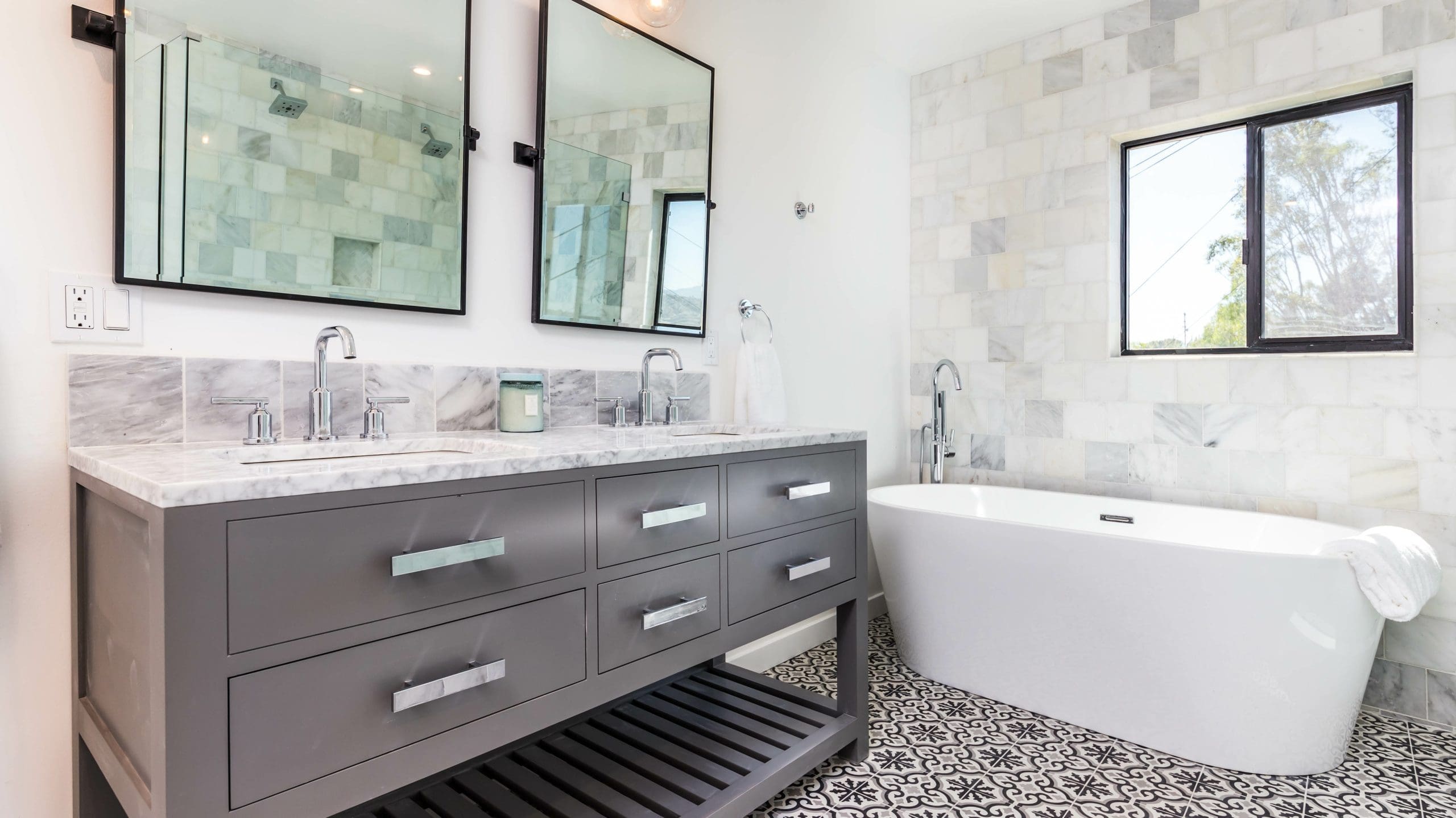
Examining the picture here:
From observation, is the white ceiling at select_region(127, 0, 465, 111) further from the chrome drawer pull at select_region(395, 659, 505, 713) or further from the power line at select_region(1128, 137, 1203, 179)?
the power line at select_region(1128, 137, 1203, 179)

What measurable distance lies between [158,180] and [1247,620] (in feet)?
8.29

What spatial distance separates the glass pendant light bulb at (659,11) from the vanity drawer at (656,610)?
1483 mm

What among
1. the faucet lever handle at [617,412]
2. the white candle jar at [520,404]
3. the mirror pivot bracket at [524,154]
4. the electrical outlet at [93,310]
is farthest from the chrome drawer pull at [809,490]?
the electrical outlet at [93,310]

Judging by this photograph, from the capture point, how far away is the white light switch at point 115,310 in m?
1.22

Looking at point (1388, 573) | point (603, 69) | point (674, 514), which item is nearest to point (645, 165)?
point (603, 69)

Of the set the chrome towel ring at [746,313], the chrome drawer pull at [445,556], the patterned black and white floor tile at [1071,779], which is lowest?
the patterned black and white floor tile at [1071,779]

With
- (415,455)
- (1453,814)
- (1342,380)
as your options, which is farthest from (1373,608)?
(415,455)

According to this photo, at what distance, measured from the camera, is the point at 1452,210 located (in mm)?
2123

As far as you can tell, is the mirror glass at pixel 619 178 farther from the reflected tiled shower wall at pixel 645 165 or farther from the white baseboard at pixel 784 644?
the white baseboard at pixel 784 644

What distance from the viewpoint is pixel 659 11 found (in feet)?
6.50

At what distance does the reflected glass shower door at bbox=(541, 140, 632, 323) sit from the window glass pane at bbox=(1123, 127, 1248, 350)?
2.08 meters

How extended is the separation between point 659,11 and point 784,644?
208 centimetres

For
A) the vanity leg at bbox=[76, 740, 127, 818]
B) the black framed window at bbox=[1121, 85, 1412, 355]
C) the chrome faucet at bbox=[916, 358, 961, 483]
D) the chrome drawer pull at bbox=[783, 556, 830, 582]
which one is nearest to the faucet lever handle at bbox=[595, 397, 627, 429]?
the chrome drawer pull at bbox=[783, 556, 830, 582]

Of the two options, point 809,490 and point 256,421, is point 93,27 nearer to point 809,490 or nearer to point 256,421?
point 256,421
